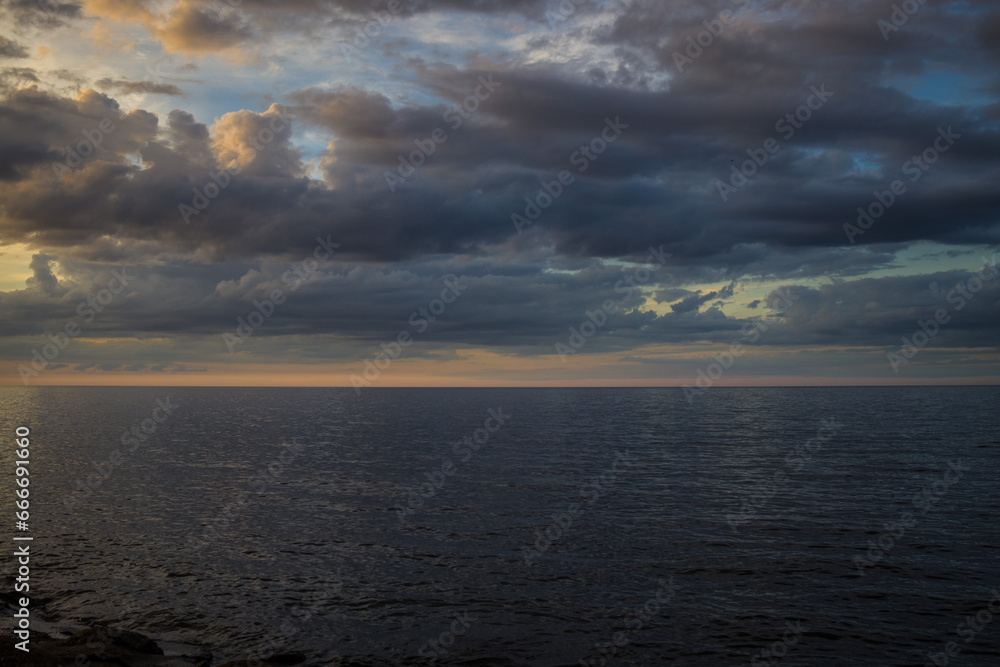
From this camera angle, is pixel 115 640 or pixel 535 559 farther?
pixel 535 559

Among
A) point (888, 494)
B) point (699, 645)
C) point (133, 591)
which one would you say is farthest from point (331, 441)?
point (699, 645)

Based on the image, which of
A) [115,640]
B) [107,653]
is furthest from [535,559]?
[107,653]

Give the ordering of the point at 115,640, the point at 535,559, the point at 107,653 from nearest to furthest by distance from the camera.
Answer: the point at 107,653, the point at 115,640, the point at 535,559

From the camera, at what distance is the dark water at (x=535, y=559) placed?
2158cm

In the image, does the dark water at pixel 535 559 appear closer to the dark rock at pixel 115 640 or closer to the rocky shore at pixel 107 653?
the rocky shore at pixel 107 653

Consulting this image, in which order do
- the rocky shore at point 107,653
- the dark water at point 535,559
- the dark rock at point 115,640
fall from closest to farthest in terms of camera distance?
the rocky shore at point 107,653 → the dark rock at point 115,640 → the dark water at point 535,559

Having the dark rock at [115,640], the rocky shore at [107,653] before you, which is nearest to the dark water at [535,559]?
the rocky shore at [107,653]

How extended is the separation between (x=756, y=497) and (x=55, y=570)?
144 ft

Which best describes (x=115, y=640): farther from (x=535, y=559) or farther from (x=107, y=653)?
(x=535, y=559)

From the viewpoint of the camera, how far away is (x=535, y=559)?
30.4 meters

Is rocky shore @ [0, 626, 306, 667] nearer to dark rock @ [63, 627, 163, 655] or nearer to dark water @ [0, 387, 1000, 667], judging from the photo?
dark rock @ [63, 627, 163, 655]

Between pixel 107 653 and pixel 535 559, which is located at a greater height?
pixel 107 653

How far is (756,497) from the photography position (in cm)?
4484

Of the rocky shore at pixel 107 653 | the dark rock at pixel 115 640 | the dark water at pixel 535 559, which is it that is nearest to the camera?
the rocky shore at pixel 107 653
